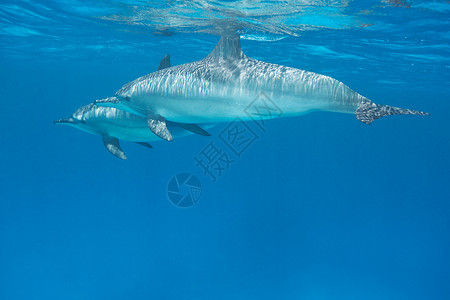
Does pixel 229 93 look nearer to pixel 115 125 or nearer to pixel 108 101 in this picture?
pixel 108 101

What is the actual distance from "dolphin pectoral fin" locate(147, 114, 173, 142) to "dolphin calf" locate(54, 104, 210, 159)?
2.94 feet

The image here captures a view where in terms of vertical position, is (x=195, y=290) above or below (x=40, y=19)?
below

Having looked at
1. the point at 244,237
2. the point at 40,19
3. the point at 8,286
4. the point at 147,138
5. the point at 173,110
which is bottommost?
the point at 8,286

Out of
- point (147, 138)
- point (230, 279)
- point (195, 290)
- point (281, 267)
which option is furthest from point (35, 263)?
point (147, 138)

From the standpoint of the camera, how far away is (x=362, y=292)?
2534 cm

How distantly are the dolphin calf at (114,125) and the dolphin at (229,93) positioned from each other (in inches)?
40.0

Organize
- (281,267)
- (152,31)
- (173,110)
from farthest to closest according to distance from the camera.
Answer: (281,267)
(152,31)
(173,110)

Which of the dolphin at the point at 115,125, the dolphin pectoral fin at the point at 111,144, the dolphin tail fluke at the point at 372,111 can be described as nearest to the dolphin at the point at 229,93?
the dolphin tail fluke at the point at 372,111

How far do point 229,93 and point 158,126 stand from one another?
1.64 meters

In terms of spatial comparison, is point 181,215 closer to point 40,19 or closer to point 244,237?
point 244,237

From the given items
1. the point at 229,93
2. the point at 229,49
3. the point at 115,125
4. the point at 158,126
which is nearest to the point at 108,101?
the point at 158,126

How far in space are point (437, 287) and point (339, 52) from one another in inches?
881

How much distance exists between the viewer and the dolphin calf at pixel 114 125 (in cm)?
803

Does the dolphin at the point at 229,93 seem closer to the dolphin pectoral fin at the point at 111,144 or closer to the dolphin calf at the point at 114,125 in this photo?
the dolphin calf at the point at 114,125
